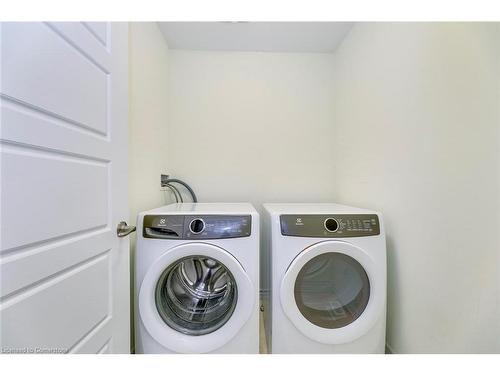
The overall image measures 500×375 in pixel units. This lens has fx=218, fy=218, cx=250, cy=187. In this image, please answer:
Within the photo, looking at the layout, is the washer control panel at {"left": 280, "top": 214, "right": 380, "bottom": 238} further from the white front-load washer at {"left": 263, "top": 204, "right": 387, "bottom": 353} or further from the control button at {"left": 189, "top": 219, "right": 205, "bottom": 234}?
the control button at {"left": 189, "top": 219, "right": 205, "bottom": 234}

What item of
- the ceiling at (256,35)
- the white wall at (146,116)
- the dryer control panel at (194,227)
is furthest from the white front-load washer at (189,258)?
the ceiling at (256,35)

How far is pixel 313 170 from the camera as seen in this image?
2.03 m

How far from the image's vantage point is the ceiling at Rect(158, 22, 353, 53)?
165 centimetres

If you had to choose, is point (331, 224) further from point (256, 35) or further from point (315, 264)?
point (256, 35)

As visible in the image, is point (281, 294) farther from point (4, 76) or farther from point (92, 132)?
point (4, 76)

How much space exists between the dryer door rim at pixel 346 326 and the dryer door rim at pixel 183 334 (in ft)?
0.63

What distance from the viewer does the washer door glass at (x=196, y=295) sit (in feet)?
3.71

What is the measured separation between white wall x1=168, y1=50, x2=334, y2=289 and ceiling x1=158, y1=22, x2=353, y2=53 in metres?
0.07

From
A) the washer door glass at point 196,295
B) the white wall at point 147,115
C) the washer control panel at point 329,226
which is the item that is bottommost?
the washer door glass at point 196,295

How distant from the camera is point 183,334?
1.11 m

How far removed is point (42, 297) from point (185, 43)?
1988 mm

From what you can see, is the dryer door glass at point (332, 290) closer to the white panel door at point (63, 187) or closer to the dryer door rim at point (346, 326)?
the dryer door rim at point (346, 326)

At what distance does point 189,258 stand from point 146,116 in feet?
3.33
